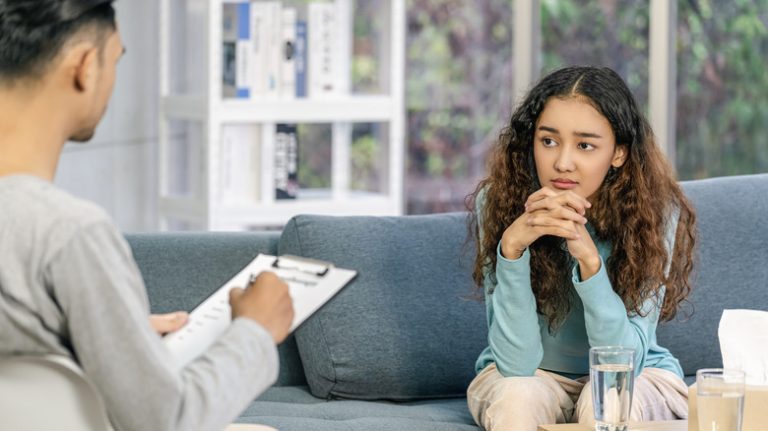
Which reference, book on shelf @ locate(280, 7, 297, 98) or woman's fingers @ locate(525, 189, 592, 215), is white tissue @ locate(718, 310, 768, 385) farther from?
book on shelf @ locate(280, 7, 297, 98)

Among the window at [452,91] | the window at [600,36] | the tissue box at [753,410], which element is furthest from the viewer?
the window at [452,91]

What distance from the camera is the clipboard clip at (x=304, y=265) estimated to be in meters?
1.42

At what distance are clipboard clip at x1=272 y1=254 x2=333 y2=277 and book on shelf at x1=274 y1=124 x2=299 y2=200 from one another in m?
2.35

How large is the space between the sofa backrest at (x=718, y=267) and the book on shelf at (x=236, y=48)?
5.15 ft

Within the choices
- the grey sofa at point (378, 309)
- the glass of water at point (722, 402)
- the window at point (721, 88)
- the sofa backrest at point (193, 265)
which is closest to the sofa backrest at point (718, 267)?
the grey sofa at point (378, 309)

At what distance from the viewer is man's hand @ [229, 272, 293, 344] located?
1355 millimetres

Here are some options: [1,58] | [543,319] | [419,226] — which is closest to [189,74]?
[419,226]

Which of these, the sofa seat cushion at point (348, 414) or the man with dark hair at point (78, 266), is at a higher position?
the man with dark hair at point (78, 266)

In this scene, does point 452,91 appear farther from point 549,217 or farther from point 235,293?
point 235,293

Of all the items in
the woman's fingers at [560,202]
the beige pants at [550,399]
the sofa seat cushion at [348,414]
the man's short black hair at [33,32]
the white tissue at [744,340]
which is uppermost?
the man's short black hair at [33,32]

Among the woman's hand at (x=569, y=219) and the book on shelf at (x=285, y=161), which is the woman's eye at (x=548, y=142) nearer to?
the woman's hand at (x=569, y=219)

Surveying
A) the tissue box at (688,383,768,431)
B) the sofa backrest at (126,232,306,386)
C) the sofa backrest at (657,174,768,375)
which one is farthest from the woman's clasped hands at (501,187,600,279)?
the sofa backrest at (126,232,306,386)

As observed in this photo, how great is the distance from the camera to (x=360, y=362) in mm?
2398

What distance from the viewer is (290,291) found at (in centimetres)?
142
